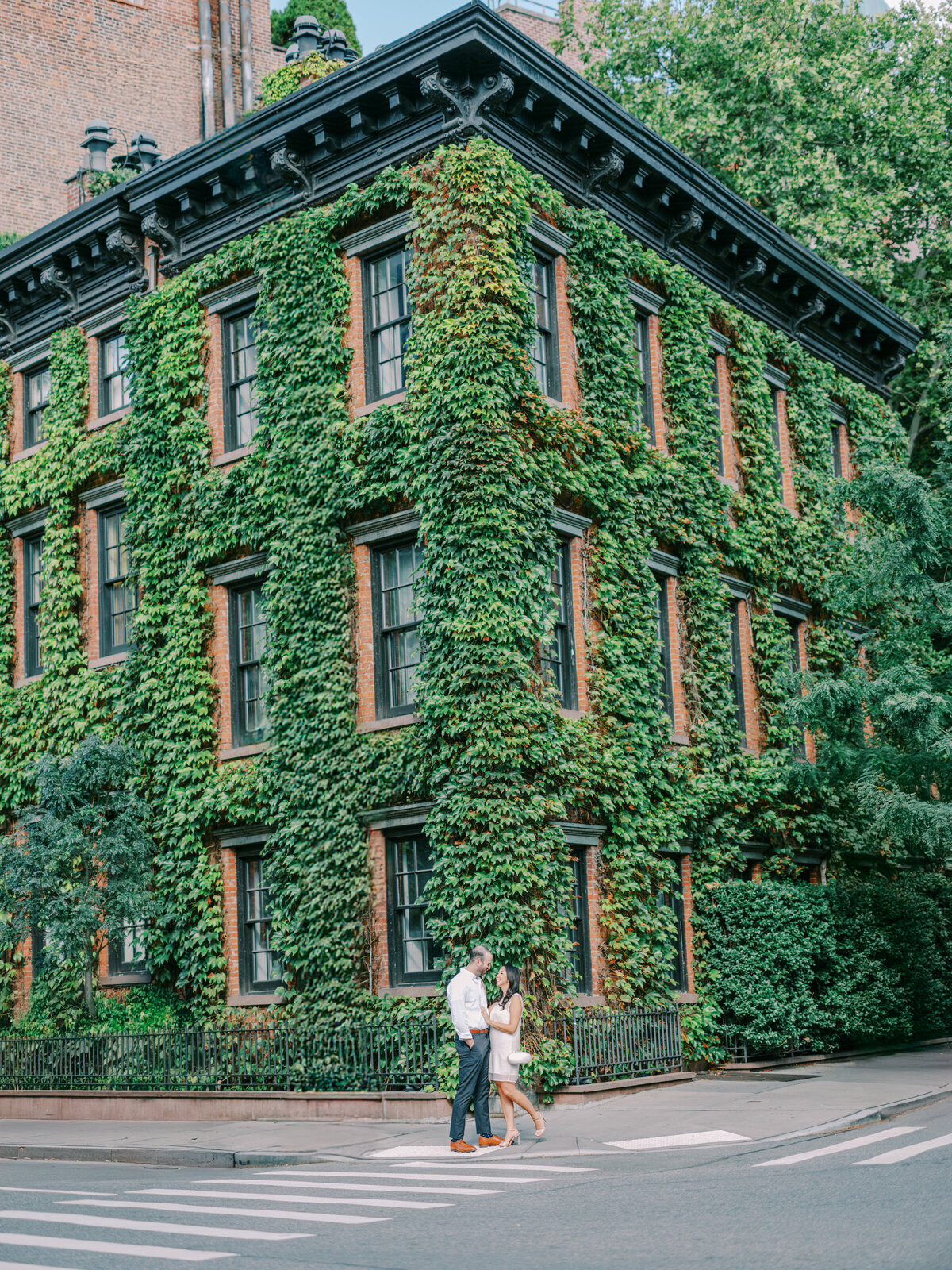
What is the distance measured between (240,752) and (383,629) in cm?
294

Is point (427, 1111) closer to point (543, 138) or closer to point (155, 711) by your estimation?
point (155, 711)

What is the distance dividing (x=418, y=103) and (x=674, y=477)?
21.5ft

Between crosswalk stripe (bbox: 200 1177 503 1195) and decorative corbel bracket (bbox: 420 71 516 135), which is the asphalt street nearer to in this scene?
crosswalk stripe (bbox: 200 1177 503 1195)

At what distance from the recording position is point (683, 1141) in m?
12.9

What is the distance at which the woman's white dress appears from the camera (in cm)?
1307

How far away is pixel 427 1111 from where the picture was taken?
15477mm

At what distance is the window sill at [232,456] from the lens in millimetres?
20422

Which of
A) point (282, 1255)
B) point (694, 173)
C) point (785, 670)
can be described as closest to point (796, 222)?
point (694, 173)

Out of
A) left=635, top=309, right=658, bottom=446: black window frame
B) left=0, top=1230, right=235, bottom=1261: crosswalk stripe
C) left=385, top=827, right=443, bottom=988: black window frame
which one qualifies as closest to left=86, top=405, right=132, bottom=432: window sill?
left=635, top=309, right=658, bottom=446: black window frame

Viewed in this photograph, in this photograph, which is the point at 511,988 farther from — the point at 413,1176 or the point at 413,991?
the point at 413,991

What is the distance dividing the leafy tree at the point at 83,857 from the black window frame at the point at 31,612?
3733 millimetres

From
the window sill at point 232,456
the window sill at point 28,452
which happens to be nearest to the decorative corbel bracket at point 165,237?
the window sill at point 232,456

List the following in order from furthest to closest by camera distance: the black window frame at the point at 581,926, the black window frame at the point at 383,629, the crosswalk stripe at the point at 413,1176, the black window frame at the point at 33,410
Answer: the black window frame at the point at 33,410 → the black window frame at the point at 383,629 → the black window frame at the point at 581,926 → the crosswalk stripe at the point at 413,1176

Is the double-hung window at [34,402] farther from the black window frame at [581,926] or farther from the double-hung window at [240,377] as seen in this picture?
the black window frame at [581,926]
